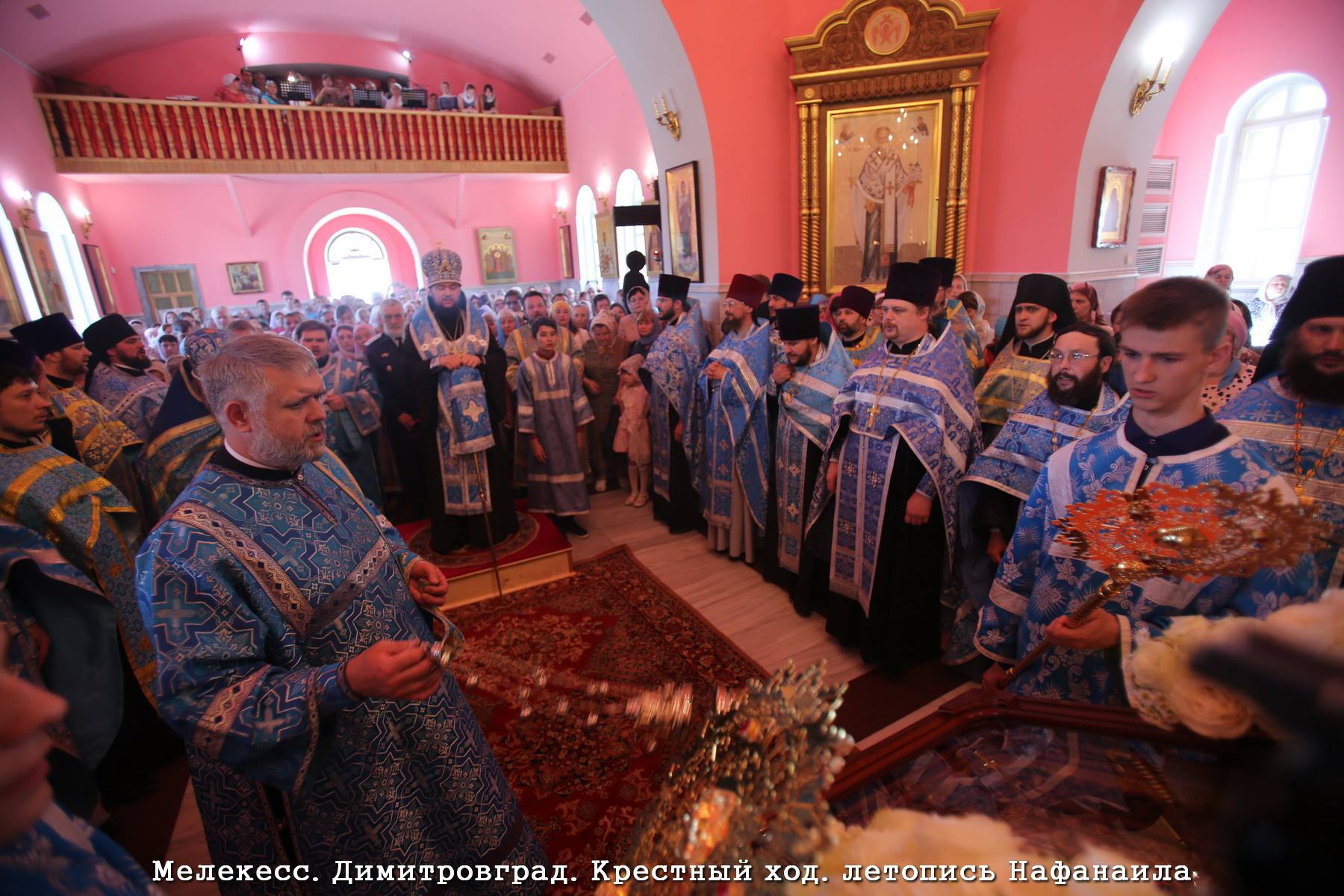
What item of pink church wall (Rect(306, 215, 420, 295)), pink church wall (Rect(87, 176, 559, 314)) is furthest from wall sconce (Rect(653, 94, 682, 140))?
pink church wall (Rect(306, 215, 420, 295))

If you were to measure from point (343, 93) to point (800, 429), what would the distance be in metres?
16.4

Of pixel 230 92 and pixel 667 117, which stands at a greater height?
pixel 230 92

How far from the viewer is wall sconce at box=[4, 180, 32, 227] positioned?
9.56 m

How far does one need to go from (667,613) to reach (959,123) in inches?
227

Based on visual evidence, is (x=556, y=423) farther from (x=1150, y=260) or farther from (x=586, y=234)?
(x=586, y=234)

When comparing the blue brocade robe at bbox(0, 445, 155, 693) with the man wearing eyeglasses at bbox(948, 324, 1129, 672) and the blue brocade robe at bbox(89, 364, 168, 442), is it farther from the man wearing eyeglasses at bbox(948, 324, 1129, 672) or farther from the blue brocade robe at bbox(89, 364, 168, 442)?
the man wearing eyeglasses at bbox(948, 324, 1129, 672)

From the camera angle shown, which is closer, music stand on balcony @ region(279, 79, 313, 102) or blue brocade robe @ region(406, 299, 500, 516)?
blue brocade robe @ region(406, 299, 500, 516)

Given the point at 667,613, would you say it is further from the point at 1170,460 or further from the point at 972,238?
the point at 972,238

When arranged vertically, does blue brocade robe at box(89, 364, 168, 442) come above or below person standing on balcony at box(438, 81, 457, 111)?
below

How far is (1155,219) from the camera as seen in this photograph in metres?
10.2

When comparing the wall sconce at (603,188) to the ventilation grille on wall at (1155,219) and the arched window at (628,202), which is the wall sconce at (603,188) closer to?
the arched window at (628,202)

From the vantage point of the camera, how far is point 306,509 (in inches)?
66.1

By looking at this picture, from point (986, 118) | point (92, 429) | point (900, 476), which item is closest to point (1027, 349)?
point (900, 476)

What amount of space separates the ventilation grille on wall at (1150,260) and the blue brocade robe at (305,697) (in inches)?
493
